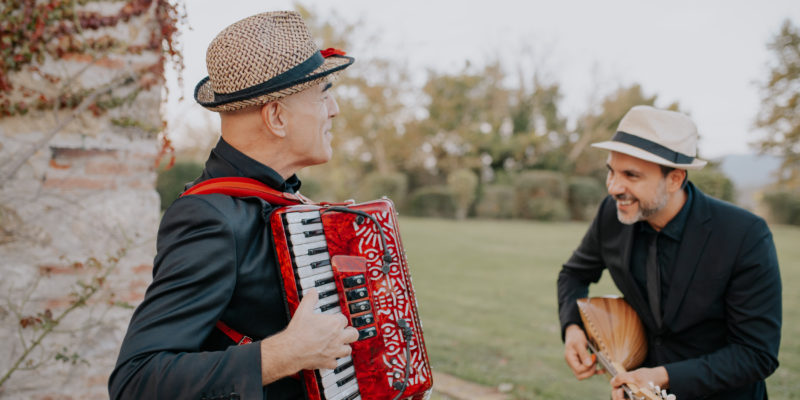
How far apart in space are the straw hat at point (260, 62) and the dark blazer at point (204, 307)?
12.6 inches

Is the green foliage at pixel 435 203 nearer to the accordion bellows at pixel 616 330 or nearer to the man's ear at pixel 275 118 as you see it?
the accordion bellows at pixel 616 330

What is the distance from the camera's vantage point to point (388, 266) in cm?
163

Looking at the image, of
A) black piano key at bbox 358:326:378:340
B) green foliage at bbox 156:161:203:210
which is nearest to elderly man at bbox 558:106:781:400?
black piano key at bbox 358:326:378:340

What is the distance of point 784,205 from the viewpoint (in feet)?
68.5

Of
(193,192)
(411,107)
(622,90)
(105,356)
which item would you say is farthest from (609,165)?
(622,90)

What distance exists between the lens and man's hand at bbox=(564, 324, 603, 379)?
2686 mm

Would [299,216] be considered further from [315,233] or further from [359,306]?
[359,306]

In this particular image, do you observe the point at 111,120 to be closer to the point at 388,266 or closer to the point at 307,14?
the point at 388,266

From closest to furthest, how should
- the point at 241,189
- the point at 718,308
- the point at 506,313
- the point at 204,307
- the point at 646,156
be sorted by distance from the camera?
the point at 204,307 → the point at 241,189 → the point at 718,308 → the point at 646,156 → the point at 506,313

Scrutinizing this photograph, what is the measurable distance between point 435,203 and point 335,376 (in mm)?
20707

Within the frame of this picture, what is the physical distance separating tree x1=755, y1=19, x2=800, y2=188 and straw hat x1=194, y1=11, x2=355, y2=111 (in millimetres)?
21113

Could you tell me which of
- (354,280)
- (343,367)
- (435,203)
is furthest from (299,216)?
(435,203)

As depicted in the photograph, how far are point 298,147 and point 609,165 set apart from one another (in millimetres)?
1691

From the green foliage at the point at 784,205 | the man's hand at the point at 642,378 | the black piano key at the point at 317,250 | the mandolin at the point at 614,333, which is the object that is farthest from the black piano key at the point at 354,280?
the green foliage at the point at 784,205
